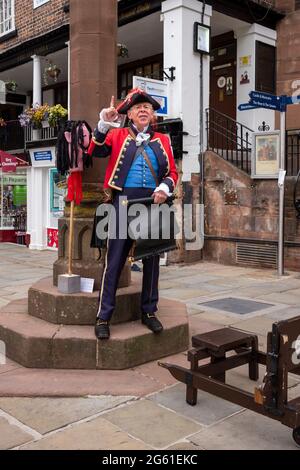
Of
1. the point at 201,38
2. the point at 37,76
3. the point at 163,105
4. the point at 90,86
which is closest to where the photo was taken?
the point at 90,86

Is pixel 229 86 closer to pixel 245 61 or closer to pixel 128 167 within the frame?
pixel 245 61

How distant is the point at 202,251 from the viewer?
10.3 meters

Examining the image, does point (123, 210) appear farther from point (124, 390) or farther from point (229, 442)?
point (229, 442)

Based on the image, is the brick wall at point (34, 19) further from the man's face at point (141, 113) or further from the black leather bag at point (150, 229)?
the black leather bag at point (150, 229)

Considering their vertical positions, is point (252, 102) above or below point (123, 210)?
above

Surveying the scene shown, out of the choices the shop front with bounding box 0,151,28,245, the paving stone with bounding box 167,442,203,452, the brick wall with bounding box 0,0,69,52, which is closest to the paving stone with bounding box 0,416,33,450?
the paving stone with bounding box 167,442,203,452

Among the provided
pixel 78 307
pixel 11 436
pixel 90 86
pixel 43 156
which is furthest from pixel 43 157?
pixel 11 436

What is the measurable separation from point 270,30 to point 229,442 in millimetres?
10584

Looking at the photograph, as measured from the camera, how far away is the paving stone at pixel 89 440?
284 centimetres

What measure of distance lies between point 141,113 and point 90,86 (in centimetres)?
79

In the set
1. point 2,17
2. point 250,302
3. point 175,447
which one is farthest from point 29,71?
point 175,447

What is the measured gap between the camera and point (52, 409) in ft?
11.0

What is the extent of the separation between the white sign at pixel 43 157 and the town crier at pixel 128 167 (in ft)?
29.4
